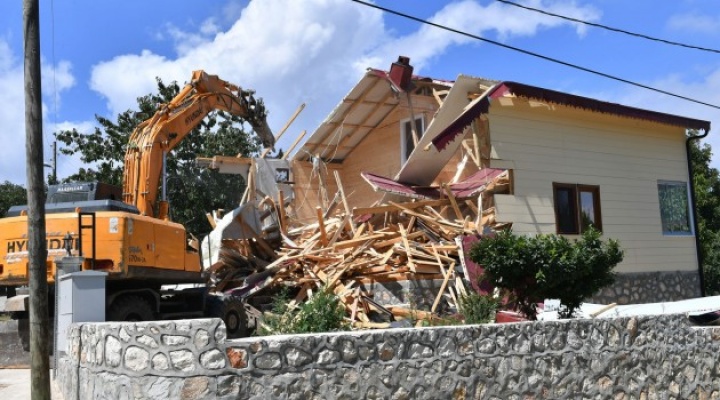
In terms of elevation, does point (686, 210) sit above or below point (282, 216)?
below

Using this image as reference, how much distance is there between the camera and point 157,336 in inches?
269

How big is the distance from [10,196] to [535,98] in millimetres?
43412

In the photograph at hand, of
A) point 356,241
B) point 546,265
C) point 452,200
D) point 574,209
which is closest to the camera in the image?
point 546,265

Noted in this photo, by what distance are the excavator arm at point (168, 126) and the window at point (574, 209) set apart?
804cm

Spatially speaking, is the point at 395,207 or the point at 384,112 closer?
the point at 395,207

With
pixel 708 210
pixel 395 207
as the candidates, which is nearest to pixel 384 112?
pixel 395 207

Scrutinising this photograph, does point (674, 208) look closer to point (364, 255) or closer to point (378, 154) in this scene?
point (378, 154)

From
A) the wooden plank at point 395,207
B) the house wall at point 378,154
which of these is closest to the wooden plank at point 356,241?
the wooden plank at point 395,207

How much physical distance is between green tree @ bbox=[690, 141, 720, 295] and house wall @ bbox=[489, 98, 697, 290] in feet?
36.4

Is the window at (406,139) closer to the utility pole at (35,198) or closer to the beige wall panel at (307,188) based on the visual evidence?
the beige wall panel at (307,188)

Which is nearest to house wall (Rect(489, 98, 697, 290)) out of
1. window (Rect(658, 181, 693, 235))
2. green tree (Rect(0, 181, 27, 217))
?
window (Rect(658, 181, 693, 235))

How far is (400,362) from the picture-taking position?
25.9 feet

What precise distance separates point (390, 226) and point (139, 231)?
6680mm

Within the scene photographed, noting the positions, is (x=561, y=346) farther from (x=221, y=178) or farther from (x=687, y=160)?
(x=221, y=178)
